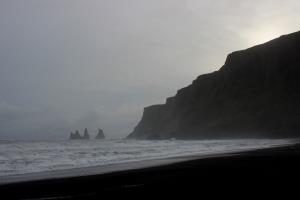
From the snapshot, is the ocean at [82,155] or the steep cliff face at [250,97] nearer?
the ocean at [82,155]

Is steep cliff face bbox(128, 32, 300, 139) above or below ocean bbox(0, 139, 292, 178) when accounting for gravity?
above

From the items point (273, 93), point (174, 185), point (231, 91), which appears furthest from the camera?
point (231, 91)

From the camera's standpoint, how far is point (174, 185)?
1351 centimetres

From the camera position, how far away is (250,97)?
393 feet

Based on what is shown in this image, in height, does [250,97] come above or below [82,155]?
above

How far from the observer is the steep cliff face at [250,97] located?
107m

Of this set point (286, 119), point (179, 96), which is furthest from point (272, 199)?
point (179, 96)

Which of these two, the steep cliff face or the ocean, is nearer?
the ocean

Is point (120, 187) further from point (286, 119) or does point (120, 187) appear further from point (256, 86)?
point (256, 86)

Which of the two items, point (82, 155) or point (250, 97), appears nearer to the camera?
point (82, 155)

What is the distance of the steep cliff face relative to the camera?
10712 cm

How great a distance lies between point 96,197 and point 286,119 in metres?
97.0

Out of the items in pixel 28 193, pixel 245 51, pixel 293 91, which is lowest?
pixel 28 193

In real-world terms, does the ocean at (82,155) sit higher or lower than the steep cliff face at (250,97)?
lower
